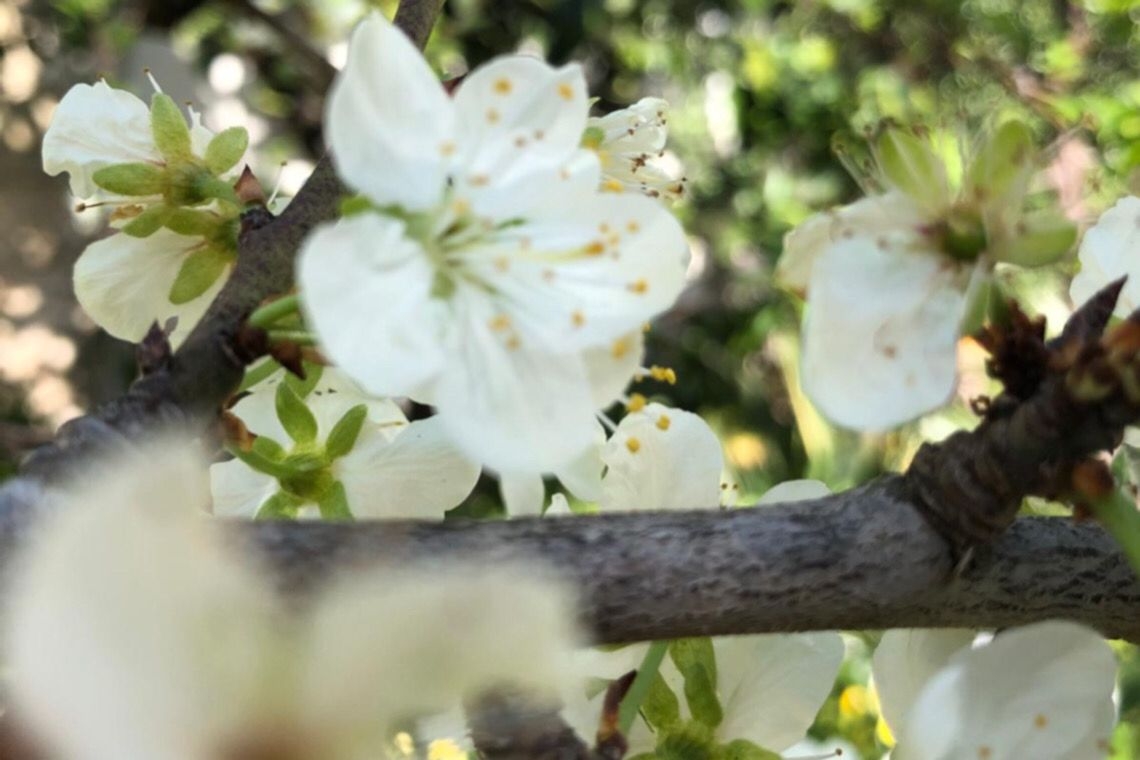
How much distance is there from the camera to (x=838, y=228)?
0.30 meters

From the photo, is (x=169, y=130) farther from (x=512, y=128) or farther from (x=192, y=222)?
(x=512, y=128)

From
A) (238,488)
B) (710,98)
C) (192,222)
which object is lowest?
(710,98)

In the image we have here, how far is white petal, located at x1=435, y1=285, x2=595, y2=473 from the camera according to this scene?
0.87 feet

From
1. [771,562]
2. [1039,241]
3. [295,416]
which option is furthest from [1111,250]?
[295,416]

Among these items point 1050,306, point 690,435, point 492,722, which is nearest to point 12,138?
point 1050,306

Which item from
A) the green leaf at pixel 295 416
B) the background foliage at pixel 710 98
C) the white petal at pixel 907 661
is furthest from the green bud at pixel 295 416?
the background foliage at pixel 710 98

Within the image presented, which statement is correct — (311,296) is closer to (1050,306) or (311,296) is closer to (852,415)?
(852,415)

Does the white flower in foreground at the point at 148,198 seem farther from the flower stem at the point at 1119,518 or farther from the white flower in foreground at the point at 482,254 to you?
the flower stem at the point at 1119,518

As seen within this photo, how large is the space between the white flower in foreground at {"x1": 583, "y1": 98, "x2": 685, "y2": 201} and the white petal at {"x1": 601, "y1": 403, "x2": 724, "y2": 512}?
3.5 inches

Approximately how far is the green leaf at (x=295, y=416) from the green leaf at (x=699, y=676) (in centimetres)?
15

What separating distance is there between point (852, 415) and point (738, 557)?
50mm

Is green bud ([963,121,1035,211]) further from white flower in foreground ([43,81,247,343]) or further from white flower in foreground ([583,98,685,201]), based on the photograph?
white flower in foreground ([43,81,247,343])

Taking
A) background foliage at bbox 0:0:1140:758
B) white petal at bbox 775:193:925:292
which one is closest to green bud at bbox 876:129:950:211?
white petal at bbox 775:193:925:292

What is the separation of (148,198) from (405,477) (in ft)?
0.45
